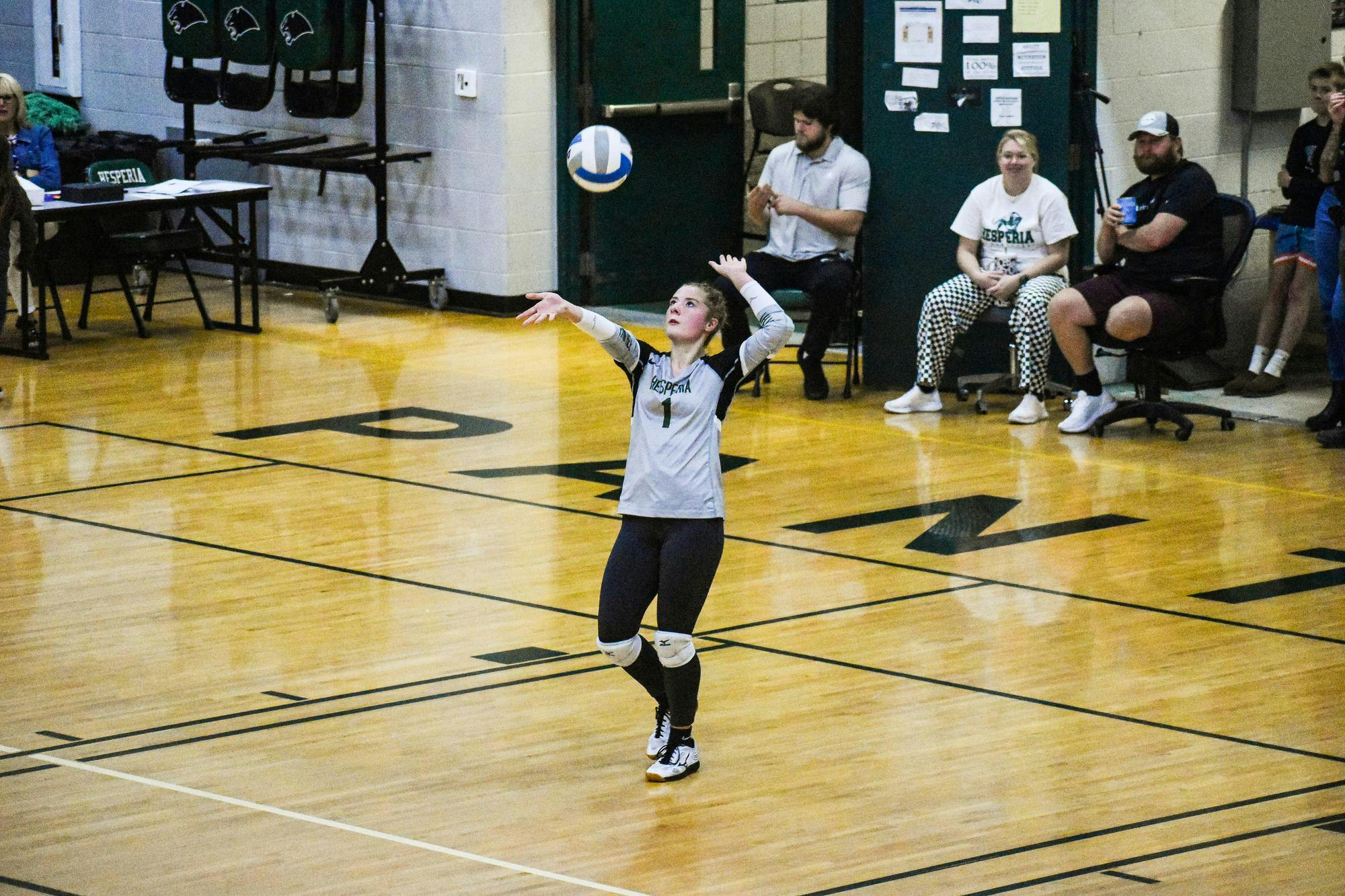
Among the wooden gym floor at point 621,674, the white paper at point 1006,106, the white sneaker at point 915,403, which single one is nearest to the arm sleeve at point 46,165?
the wooden gym floor at point 621,674

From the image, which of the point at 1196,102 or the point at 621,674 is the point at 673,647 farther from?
the point at 1196,102

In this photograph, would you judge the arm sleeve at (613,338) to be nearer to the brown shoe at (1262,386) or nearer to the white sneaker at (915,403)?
the white sneaker at (915,403)

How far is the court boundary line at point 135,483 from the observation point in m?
8.79

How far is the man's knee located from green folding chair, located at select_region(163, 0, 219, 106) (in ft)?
22.0

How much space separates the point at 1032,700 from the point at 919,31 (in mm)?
5593

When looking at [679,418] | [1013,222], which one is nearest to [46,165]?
[1013,222]

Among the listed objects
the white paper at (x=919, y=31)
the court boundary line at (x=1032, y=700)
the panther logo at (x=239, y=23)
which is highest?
the panther logo at (x=239, y=23)

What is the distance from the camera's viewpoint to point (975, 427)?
10344 mm

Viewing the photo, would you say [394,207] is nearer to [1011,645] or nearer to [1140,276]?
[1140,276]

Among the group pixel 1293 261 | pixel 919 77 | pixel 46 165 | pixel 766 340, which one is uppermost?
pixel 919 77

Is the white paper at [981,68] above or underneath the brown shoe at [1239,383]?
above

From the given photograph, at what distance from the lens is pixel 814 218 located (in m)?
11.1

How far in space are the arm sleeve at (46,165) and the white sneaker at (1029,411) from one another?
19.9 ft

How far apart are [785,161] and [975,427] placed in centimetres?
197
